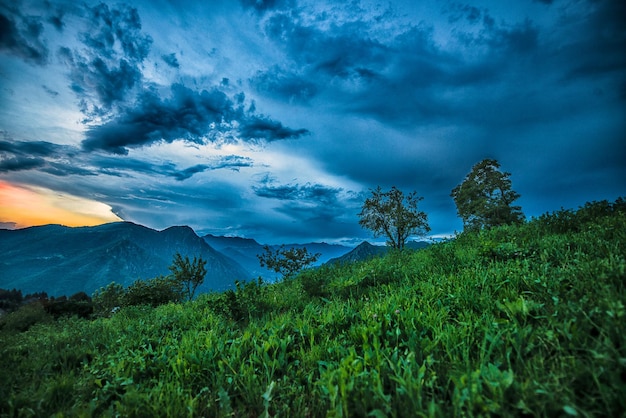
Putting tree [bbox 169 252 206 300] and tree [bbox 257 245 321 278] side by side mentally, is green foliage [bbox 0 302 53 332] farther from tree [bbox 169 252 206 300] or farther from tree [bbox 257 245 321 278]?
tree [bbox 257 245 321 278]

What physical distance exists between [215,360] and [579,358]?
415 cm

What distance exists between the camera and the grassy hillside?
2230 mm

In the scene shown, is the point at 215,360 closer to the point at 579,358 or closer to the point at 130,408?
the point at 130,408

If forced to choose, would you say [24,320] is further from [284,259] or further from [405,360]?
[284,259]

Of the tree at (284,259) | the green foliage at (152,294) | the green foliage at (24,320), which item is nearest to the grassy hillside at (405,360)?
the green foliage at (24,320)

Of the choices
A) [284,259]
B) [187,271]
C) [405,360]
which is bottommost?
[187,271]

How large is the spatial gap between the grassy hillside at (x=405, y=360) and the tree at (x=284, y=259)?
174 ft

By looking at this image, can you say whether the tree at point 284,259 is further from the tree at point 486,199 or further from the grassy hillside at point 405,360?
the grassy hillside at point 405,360

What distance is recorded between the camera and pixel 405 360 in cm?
306

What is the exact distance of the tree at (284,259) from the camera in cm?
5824

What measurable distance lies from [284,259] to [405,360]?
58321 mm

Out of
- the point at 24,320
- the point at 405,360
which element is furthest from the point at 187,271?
the point at 405,360

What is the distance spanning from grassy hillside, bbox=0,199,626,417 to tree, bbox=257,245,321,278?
174ft

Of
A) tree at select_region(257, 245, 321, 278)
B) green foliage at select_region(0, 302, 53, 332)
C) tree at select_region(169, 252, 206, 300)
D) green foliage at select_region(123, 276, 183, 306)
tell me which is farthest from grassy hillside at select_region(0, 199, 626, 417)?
tree at select_region(257, 245, 321, 278)
